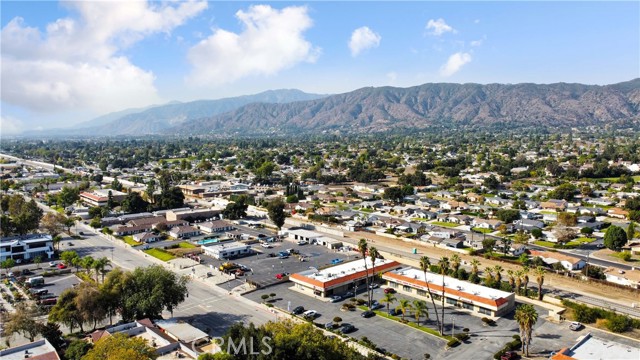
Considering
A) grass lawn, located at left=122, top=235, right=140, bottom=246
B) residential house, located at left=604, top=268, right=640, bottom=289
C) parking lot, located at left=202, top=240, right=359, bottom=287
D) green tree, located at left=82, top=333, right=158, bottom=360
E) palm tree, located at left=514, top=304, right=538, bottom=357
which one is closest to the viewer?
green tree, located at left=82, top=333, right=158, bottom=360

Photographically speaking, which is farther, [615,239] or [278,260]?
[278,260]

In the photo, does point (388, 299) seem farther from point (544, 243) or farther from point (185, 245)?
point (185, 245)

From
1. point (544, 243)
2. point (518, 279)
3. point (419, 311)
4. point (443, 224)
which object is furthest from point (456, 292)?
point (443, 224)

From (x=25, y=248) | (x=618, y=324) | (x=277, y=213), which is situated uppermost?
(x=277, y=213)

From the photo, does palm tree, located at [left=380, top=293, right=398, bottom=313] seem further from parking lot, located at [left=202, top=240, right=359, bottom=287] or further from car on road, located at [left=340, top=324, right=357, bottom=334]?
parking lot, located at [left=202, top=240, right=359, bottom=287]

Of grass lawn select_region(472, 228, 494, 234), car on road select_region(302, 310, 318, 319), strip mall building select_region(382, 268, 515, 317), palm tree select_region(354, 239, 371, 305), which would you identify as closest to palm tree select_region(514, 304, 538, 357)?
strip mall building select_region(382, 268, 515, 317)

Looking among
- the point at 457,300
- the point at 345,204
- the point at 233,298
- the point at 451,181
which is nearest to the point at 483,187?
the point at 451,181

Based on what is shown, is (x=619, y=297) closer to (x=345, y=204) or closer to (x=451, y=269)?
(x=451, y=269)
